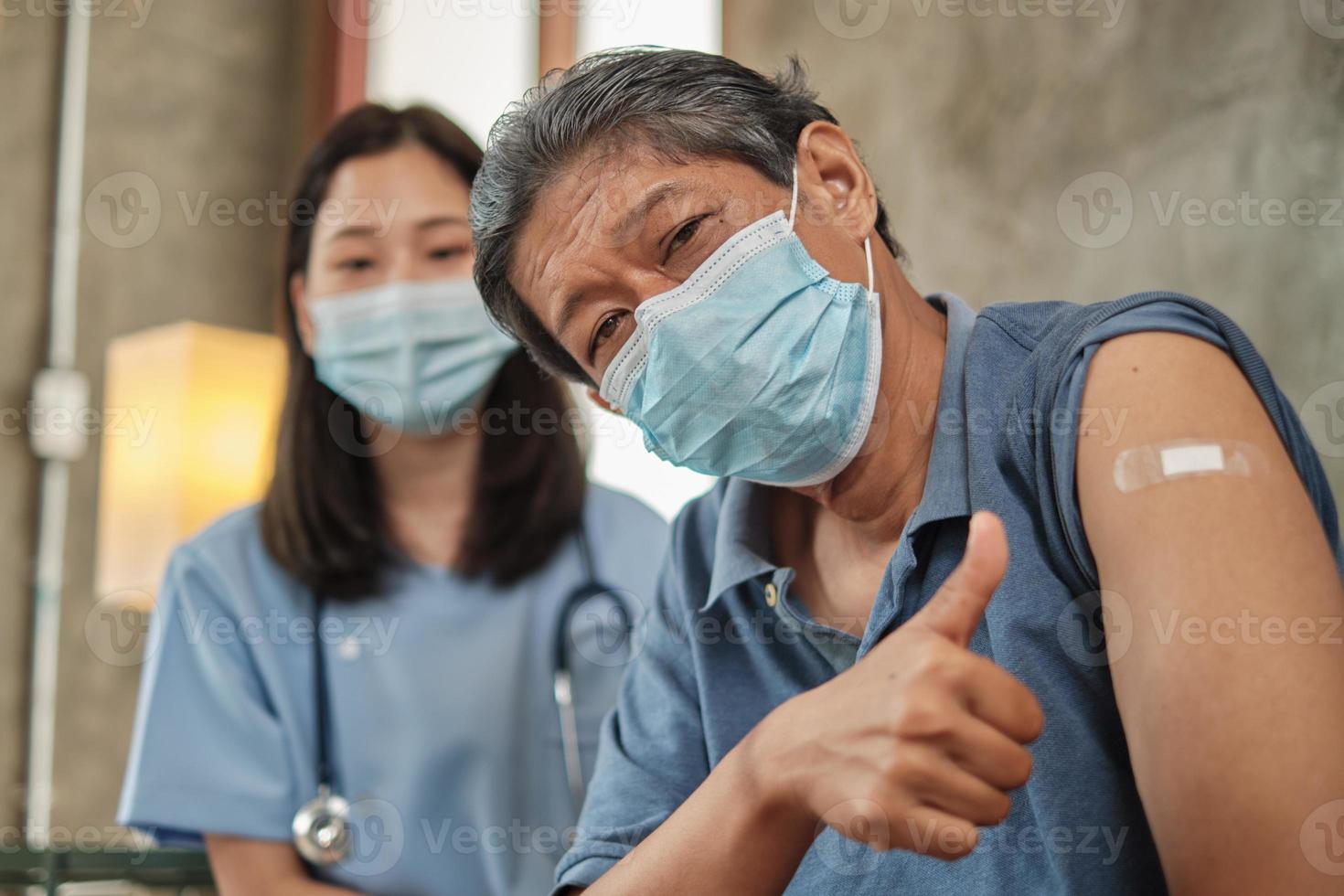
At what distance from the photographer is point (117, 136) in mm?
3908

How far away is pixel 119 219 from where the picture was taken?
12.8 ft

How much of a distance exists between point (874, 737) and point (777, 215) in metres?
0.52

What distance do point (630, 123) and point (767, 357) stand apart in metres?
0.24

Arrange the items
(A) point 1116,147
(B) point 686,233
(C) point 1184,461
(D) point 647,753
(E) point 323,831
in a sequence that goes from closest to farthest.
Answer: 1. (C) point 1184,461
2. (B) point 686,233
3. (D) point 647,753
4. (E) point 323,831
5. (A) point 1116,147

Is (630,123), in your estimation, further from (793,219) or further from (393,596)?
(393,596)

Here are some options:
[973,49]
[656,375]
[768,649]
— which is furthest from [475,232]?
[973,49]

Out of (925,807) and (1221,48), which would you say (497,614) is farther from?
(1221,48)

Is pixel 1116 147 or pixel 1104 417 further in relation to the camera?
pixel 1116 147

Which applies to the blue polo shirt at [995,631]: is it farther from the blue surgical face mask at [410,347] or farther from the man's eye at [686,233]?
the blue surgical face mask at [410,347]

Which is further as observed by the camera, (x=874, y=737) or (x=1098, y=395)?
(x=1098, y=395)

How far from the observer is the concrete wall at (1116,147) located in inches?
63.2

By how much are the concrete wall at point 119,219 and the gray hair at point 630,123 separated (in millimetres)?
2868

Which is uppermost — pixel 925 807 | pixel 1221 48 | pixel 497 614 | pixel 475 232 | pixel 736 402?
pixel 1221 48

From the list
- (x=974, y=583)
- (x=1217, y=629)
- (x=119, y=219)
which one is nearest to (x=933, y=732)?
(x=974, y=583)
